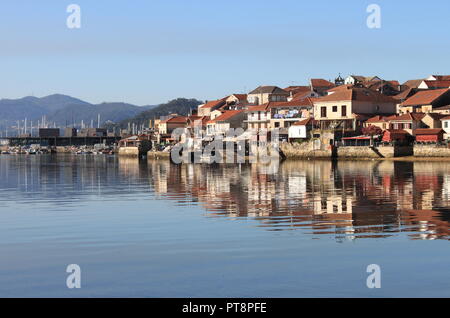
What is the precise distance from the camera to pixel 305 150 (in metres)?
98.7

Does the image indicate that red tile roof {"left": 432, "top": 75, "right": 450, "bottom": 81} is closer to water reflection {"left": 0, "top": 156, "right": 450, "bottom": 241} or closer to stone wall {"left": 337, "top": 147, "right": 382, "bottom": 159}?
stone wall {"left": 337, "top": 147, "right": 382, "bottom": 159}

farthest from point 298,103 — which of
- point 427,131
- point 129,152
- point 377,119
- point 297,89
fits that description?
point 129,152

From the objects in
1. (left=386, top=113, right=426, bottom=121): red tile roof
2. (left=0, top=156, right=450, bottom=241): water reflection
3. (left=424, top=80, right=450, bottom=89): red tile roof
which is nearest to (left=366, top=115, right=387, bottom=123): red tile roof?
(left=386, top=113, right=426, bottom=121): red tile roof

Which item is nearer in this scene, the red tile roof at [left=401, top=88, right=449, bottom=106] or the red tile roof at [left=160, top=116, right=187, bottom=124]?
the red tile roof at [left=401, top=88, right=449, bottom=106]

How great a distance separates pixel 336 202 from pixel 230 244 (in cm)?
1338

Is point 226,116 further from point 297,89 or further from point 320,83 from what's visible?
point 320,83

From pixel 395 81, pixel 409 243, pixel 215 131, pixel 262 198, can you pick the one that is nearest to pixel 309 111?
pixel 215 131

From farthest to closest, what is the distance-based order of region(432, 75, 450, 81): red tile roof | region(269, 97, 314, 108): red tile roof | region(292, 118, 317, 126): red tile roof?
region(432, 75, 450, 81): red tile roof, region(269, 97, 314, 108): red tile roof, region(292, 118, 317, 126): red tile roof

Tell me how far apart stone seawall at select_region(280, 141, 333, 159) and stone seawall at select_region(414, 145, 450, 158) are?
12859 mm

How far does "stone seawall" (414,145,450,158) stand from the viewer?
8138cm

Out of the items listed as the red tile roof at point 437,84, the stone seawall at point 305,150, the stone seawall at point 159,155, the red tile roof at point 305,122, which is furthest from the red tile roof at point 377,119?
the stone seawall at point 159,155

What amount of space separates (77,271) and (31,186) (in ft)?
112

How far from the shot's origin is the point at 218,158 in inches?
4321

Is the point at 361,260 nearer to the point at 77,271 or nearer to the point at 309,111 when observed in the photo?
the point at 77,271
